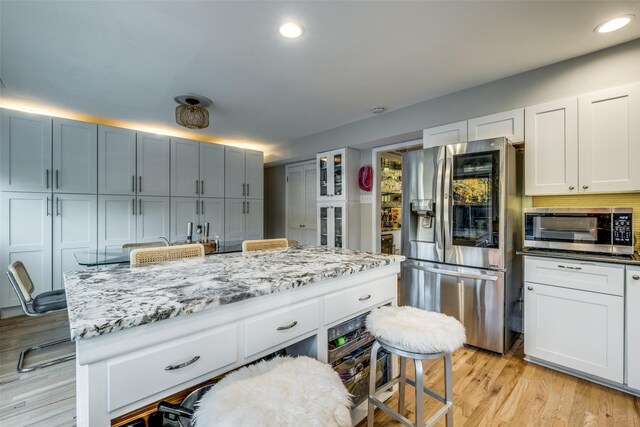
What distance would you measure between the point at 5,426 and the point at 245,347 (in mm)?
1814

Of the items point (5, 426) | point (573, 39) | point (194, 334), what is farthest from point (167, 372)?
point (573, 39)

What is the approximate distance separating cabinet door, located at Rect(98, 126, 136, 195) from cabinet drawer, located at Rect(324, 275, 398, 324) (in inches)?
147

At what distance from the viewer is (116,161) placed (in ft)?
12.4

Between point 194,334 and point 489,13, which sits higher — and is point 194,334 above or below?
below

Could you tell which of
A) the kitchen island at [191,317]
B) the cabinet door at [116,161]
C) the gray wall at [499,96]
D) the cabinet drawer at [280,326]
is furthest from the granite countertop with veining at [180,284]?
the cabinet door at [116,161]

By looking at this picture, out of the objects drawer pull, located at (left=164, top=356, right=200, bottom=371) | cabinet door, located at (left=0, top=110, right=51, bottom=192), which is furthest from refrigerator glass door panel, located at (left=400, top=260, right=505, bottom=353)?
cabinet door, located at (left=0, top=110, right=51, bottom=192)

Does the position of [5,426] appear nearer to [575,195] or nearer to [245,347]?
[245,347]

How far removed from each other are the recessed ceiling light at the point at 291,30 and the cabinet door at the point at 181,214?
3.22 meters

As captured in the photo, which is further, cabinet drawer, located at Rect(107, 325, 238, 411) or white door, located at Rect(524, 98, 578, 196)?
white door, located at Rect(524, 98, 578, 196)

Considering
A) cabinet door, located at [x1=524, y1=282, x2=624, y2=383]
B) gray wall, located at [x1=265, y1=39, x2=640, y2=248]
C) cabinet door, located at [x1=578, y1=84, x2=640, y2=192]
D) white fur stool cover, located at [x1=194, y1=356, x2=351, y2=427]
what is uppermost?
gray wall, located at [x1=265, y1=39, x2=640, y2=248]

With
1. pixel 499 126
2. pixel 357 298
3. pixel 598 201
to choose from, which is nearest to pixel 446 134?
pixel 499 126

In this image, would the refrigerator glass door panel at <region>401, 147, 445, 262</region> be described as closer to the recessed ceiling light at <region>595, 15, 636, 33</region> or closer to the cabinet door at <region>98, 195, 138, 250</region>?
the recessed ceiling light at <region>595, 15, 636, 33</region>

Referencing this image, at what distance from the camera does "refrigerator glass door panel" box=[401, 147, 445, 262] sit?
262 centimetres

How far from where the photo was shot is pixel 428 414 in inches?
65.9
